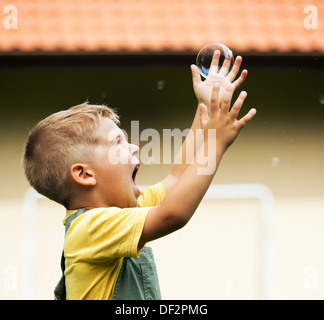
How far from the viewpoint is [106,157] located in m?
1.82

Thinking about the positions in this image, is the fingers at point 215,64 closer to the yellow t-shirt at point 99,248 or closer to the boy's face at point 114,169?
the boy's face at point 114,169

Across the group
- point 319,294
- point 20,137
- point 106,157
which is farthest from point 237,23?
point 106,157

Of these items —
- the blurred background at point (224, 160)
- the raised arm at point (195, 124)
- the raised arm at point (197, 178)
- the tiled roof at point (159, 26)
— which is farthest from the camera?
the blurred background at point (224, 160)

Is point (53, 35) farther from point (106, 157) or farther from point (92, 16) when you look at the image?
point (106, 157)

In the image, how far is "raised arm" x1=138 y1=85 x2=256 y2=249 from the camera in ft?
5.17

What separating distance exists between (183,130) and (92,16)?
4.42 feet

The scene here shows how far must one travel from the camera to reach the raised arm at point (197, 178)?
5.17ft

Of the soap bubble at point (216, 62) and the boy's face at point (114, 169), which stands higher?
the soap bubble at point (216, 62)

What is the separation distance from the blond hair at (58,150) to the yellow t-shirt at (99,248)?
0.11m

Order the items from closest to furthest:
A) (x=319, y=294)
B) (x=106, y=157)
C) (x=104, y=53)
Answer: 1. (x=106, y=157)
2. (x=104, y=53)
3. (x=319, y=294)

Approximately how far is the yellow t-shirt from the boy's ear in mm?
105

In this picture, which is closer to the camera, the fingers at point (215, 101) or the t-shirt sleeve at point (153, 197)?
the fingers at point (215, 101)

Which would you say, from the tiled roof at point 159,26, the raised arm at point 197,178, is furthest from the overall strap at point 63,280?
the tiled roof at point 159,26

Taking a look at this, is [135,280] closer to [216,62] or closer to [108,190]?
[108,190]
